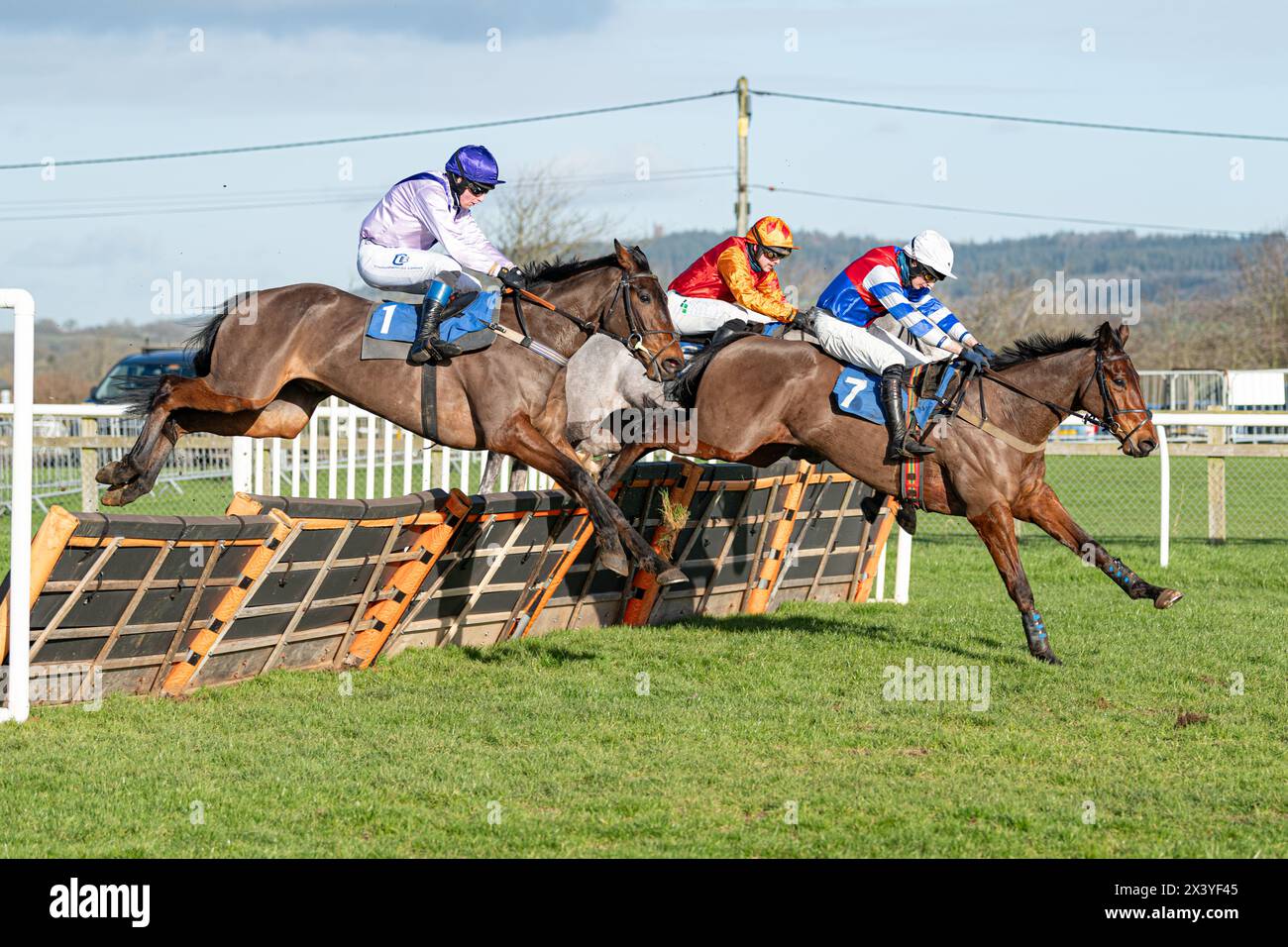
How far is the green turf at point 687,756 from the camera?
471 cm

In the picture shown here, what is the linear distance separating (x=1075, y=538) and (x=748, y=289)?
7.88ft

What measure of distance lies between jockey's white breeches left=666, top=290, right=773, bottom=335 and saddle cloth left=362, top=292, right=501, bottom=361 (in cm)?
148

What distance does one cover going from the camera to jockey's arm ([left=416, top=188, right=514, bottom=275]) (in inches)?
314

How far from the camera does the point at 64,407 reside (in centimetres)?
1096

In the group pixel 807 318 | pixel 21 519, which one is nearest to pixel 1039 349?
pixel 807 318

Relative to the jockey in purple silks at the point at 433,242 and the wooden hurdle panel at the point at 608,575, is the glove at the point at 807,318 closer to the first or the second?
the wooden hurdle panel at the point at 608,575

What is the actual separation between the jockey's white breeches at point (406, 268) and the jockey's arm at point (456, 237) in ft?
0.24

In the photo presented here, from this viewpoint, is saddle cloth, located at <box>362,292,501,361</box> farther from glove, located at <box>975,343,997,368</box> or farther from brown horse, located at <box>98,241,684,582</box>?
glove, located at <box>975,343,997,368</box>

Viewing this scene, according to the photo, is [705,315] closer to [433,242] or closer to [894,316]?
[894,316]

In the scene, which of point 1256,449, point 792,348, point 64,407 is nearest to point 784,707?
point 792,348

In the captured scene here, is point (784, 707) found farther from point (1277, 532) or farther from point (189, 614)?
point (1277, 532)

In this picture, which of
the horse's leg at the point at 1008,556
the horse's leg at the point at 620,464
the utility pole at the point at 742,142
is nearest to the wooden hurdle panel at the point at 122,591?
the horse's leg at the point at 620,464

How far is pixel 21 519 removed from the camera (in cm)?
599

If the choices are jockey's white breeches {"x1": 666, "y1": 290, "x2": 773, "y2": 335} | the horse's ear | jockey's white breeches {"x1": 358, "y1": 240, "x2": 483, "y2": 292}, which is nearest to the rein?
jockey's white breeches {"x1": 666, "y1": 290, "x2": 773, "y2": 335}
